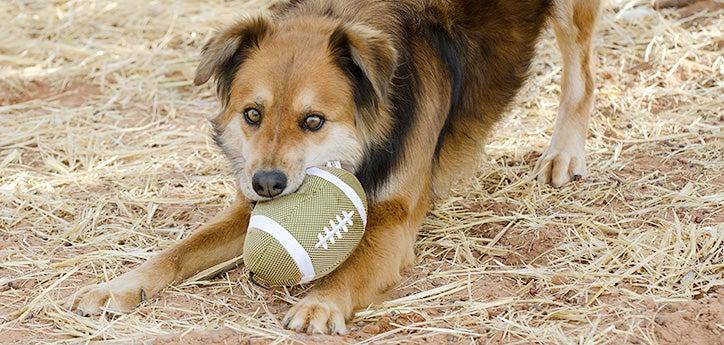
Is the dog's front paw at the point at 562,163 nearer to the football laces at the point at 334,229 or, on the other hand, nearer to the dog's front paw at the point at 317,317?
the football laces at the point at 334,229

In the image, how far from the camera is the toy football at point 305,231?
411 cm

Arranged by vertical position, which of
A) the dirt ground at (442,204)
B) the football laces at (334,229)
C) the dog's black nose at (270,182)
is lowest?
the dirt ground at (442,204)

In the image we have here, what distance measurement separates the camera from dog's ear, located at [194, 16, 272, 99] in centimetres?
443

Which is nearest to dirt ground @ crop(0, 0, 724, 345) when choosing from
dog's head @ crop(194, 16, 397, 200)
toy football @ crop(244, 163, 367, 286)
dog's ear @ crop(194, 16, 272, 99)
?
toy football @ crop(244, 163, 367, 286)

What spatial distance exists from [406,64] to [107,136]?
2.82 m

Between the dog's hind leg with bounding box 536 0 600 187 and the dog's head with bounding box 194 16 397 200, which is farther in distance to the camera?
the dog's hind leg with bounding box 536 0 600 187

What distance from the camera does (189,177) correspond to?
6.02 meters

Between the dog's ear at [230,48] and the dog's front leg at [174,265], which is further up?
the dog's ear at [230,48]

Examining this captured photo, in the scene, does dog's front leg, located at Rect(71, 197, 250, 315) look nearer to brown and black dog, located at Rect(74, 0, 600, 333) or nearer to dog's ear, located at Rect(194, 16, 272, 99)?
brown and black dog, located at Rect(74, 0, 600, 333)

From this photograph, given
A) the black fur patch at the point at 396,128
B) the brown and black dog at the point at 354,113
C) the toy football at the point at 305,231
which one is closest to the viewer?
the toy football at the point at 305,231

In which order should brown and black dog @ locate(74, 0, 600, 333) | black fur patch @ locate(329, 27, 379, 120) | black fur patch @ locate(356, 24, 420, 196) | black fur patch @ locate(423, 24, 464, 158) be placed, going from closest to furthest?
brown and black dog @ locate(74, 0, 600, 333), black fur patch @ locate(329, 27, 379, 120), black fur patch @ locate(356, 24, 420, 196), black fur patch @ locate(423, 24, 464, 158)

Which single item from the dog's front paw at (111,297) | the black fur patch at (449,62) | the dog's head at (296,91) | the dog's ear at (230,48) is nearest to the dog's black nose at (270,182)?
the dog's head at (296,91)

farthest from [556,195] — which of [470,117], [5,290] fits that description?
[5,290]

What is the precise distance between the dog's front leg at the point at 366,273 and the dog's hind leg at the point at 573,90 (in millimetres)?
1258
